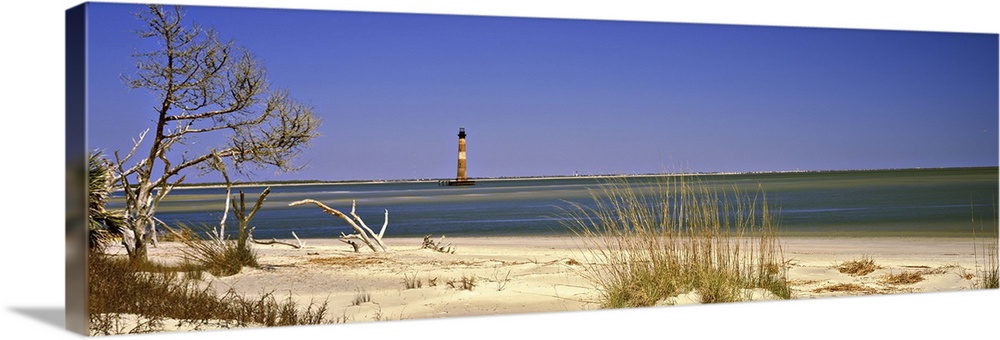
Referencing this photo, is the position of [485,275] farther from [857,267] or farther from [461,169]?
[857,267]

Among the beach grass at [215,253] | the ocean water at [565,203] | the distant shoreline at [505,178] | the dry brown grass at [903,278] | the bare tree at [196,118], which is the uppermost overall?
the bare tree at [196,118]

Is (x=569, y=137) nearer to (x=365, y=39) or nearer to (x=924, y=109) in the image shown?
(x=365, y=39)

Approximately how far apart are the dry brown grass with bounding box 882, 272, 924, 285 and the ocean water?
1.24ft

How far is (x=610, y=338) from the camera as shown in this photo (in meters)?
6.22

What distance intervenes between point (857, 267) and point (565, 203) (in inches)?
73.6

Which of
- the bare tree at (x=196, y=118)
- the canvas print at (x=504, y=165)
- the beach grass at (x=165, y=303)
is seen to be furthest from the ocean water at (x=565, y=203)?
the beach grass at (x=165, y=303)

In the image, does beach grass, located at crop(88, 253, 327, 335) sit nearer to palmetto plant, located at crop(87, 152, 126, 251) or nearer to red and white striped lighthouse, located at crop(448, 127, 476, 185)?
palmetto plant, located at crop(87, 152, 126, 251)

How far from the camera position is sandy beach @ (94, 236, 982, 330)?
668cm

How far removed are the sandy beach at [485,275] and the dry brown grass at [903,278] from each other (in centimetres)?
2

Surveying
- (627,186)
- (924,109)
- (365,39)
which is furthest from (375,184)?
(924,109)

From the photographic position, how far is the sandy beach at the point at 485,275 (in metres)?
6.68

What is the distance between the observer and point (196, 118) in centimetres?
653

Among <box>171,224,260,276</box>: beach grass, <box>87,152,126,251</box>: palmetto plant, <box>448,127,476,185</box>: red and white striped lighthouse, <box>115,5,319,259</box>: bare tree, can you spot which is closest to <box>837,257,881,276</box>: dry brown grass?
<box>448,127,476,185</box>: red and white striped lighthouse

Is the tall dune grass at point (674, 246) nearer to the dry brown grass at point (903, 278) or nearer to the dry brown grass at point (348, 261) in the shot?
the dry brown grass at point (903, 278)
